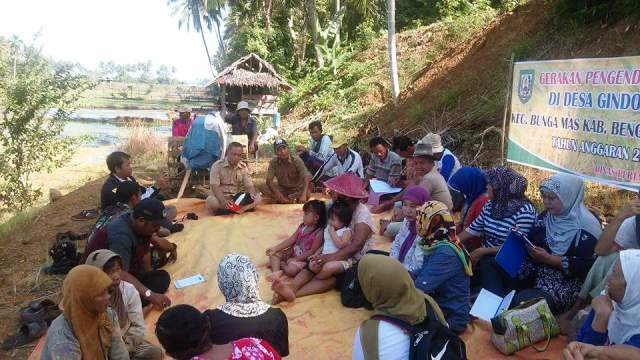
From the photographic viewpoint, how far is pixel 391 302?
205 cm

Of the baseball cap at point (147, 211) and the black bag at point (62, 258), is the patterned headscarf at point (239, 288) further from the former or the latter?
the black bag at point (62, 258)

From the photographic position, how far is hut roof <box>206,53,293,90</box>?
18.4 meters

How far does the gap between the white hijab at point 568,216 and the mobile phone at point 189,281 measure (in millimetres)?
3123

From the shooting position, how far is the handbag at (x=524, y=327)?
302 centimetres

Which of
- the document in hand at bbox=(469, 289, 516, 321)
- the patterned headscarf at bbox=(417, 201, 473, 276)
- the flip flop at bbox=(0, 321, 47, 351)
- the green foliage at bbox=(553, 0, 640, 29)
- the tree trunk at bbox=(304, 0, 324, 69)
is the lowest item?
the flip flop at bbox=(0, 321, 47, 351)

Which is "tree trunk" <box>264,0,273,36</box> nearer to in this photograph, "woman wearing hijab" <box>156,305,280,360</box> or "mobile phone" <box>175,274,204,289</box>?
"mobile phone" <box>175,274,204,289</box>

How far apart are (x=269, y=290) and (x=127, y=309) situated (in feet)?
4.98

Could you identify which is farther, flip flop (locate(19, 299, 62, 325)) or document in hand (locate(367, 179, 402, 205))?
document in hand (locate(367, 179, 402, 205))

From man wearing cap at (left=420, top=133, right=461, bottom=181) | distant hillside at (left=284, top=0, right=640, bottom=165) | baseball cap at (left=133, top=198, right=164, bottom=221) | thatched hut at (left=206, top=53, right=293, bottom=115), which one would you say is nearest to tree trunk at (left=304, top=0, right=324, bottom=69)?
thatched hut at (left=206, top=53, right=293, bottom=115)

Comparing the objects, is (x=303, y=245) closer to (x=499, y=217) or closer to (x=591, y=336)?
(x=499, y=217)

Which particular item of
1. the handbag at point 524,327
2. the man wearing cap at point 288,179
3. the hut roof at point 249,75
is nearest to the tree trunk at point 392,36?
the man wearing cap at point 288,179

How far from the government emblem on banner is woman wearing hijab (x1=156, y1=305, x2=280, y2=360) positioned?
4.73 m

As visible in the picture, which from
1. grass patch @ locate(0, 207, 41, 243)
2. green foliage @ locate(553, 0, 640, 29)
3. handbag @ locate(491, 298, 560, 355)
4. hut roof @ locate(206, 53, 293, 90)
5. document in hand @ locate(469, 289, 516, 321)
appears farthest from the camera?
hut roof @ locate(206, 53, 293, 90)

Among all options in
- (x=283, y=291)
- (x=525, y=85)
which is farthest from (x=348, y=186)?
(x=525, y=85)
